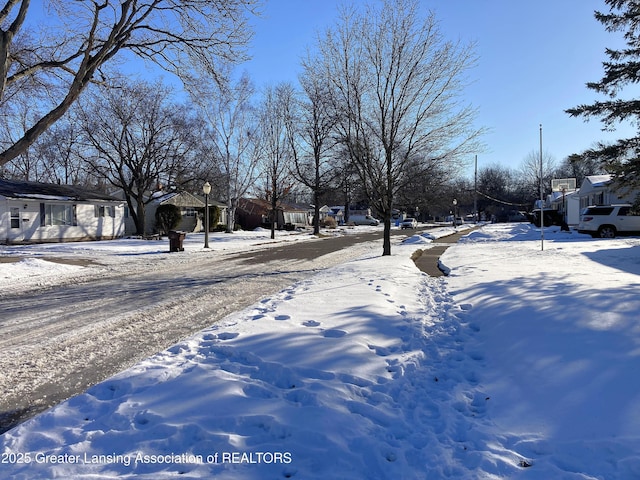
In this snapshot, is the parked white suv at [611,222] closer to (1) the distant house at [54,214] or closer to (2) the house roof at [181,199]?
(1) the distant house at [54,214]

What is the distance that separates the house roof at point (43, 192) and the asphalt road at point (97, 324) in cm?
1667

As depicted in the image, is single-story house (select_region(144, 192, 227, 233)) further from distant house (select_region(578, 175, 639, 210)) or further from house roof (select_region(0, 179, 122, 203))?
distant house (select_region(578, 175, 639, 210))

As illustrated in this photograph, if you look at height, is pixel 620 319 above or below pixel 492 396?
above

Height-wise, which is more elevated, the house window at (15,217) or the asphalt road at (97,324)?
the house window at (15,217)

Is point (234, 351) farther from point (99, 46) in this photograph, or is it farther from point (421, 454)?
point (99, 46)

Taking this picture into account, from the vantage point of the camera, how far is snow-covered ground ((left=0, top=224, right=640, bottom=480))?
2.72m

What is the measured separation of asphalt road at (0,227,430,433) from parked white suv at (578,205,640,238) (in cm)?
1909

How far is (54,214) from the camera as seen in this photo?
85.0 ft

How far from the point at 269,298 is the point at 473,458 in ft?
17.8

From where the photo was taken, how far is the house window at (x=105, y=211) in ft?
95.1

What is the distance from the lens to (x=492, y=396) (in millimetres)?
3789

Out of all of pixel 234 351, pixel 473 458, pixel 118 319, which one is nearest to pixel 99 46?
pixel 118 319

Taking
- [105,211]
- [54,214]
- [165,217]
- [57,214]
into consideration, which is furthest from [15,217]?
[165,217]

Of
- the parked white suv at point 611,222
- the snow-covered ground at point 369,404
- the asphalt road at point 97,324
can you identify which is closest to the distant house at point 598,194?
the parked white suv at point 611,222
